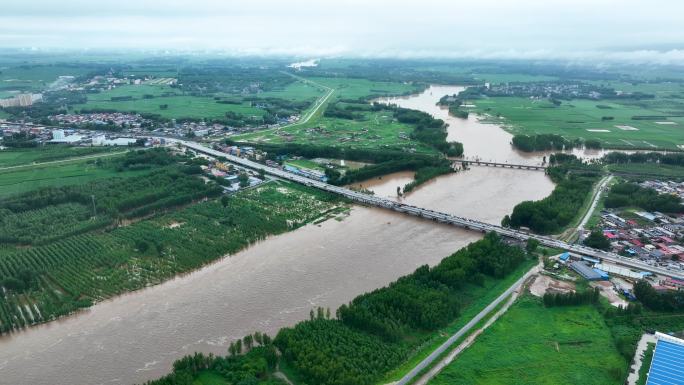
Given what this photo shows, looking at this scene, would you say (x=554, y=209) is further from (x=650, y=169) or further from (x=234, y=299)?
(x=234, y=299)

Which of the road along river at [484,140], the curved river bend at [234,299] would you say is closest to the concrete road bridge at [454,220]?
the curved river bend at [234,299]

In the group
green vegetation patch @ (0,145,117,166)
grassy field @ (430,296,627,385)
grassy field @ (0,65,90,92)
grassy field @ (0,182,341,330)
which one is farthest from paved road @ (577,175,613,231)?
grassy field @ (0,65,90,92)

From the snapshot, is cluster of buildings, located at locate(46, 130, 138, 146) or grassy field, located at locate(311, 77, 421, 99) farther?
grassy field, located at locate(311, 77, 421, 99)

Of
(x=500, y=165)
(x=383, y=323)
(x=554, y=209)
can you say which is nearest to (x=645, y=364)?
(x=383, y=323)

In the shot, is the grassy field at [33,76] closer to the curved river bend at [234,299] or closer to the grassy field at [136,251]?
the grassy field at [136,251]

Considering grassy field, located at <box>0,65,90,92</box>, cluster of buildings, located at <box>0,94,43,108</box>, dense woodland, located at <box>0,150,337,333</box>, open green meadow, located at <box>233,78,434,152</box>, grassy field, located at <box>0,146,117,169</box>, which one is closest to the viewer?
dense woodland, located at <box>0,150,337,333</box>

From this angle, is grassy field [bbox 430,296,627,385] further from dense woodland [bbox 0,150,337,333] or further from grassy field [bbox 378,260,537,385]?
dense woodland [bbox 0,150,337,333]
